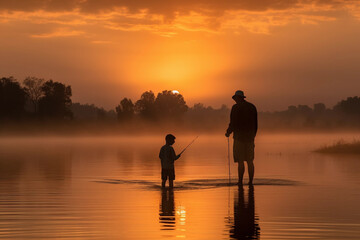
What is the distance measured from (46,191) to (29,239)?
6.54 meters

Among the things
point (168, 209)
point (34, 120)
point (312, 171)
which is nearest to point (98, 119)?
point (34, 120)

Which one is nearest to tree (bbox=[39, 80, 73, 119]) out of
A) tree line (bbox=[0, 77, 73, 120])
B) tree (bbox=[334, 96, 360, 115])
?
tree line (bbox=[0, 77, 73, 120])

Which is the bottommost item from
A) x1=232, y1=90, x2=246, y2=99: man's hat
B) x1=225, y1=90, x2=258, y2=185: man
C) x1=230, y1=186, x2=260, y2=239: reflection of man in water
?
x1=230, y1=186, x2=260, y2=239: reflection of man in water

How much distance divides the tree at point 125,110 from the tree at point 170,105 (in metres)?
6.21

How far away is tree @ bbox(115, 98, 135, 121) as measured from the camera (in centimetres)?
13214

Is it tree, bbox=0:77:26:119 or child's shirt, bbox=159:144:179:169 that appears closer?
Answer: child's shirt, bbox=159:144:179:169

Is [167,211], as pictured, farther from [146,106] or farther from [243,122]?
[146,106]

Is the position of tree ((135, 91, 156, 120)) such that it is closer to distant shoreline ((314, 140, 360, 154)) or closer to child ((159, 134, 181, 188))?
distant shoreline ((314, 140, 360, 154))

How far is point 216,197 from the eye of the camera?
43.8ft

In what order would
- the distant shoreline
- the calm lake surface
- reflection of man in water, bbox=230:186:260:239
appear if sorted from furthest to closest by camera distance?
the distant shoreline
the calm lake surface
reflection of man in water, bbox=230:186:260:239

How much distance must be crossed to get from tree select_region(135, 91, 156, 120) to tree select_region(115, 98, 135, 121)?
2587 mm

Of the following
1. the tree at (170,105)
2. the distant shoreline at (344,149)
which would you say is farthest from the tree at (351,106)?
the distant shoreline at (344,149)

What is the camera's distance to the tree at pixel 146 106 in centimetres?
13625

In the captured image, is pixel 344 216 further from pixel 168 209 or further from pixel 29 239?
pixel 29 239
